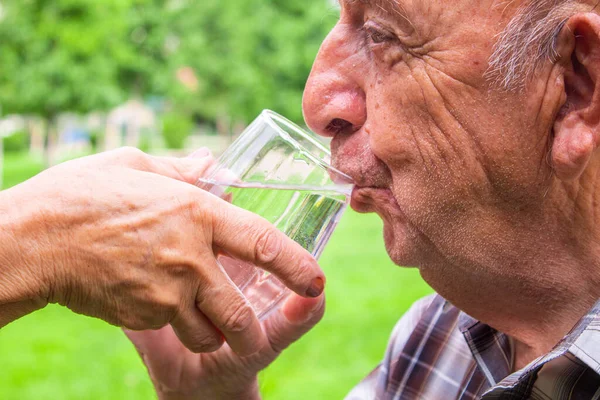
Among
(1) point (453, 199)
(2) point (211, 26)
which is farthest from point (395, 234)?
(2) point (211, 26)

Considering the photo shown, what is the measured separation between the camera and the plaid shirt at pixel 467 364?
1591mm

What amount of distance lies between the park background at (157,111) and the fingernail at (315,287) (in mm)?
1022

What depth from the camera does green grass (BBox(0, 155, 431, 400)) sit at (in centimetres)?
648

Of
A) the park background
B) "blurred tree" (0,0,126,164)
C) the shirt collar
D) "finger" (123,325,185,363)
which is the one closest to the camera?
the shirt collar

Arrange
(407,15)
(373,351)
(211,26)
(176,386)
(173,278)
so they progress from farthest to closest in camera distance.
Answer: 1. (211,26)
2. (373,351)
3. (176,386)
4. (407,15)
5. (173,278)

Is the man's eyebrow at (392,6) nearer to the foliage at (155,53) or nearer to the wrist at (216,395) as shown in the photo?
the wrist at (216,395)

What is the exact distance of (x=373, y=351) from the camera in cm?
726

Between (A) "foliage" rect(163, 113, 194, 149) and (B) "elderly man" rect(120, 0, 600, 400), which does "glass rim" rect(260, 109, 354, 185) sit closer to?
(B) "elderly man" rect(120, 0, 600, 400)

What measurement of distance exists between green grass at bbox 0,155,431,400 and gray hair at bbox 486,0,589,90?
437cm

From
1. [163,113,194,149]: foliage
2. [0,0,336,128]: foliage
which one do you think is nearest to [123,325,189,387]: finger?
[0,0,336,128]: foliage

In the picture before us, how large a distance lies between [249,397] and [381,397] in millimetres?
460

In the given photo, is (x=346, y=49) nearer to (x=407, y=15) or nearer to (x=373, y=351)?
(x=407, y=15)

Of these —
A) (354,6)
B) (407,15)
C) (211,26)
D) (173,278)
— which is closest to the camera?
(173,278)

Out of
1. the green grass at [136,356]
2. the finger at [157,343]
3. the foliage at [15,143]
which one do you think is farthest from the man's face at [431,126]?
the foliage at [15,143]
